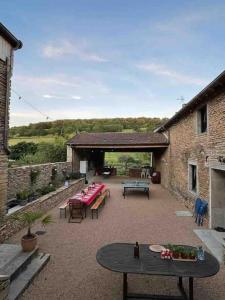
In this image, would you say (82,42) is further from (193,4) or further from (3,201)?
(3,201)

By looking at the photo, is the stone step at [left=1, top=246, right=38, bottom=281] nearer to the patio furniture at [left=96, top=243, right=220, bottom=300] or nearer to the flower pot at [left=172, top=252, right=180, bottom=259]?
the patio furniture at [left=96, top=243, right=220, bottom=300]

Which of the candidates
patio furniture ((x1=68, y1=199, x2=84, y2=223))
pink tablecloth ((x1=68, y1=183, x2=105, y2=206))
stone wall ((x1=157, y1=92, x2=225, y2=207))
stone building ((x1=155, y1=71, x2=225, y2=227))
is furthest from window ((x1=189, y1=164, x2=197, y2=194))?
patio furniture ((x1=68, y1=199, x2=84, y2=223))

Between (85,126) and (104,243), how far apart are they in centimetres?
3250

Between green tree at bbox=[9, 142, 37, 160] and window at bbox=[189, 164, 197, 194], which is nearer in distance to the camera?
window at bbox=[189, 164, 197, 194]

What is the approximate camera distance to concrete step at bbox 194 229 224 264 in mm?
6252

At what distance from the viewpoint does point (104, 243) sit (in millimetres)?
7035

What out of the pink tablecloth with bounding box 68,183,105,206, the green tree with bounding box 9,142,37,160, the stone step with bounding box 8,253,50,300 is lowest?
the stone step with bounding box 8,253,50,300

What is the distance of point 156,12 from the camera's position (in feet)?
33.1

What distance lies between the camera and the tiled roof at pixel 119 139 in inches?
734

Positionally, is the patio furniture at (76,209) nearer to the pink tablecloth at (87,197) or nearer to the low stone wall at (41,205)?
the pink tablecloth at (87,197)

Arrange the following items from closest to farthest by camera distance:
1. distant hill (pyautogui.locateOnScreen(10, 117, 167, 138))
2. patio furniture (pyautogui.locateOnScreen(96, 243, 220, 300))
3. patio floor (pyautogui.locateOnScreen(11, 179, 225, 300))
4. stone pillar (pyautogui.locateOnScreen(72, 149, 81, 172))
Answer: patio furniture (pyautogui.locateOnScreen(96, 243, 220, 300)) < patio floor (pyautogui.locateOnScreen(11, 179, 225, 300)) < stone pillar (pyautogui.locateOnScreen(72, 149, 81, 172)) < distant hill (pyautogui.locateOnScreen(10, 117, 167, 138))

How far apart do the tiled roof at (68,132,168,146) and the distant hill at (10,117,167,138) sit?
11.5m

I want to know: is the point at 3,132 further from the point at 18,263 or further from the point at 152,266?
the point at 152,266

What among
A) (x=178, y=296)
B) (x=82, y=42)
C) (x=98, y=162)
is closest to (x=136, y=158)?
(x=98, y=162)
